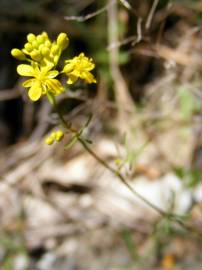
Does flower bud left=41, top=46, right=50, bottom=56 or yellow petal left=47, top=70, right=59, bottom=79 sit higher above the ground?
flower bud left=41, top=46, right=50, bottom=56

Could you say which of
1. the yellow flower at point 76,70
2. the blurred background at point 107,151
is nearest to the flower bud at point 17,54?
the yellow flower at point 76,70

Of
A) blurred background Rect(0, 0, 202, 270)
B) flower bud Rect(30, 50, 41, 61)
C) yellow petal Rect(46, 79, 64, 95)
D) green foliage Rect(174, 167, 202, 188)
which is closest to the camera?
yellow petal Rect(46, 79, 64, 95)

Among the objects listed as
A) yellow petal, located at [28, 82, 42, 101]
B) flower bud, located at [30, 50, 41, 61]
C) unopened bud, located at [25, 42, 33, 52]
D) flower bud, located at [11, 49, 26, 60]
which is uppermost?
flower bud, located at [11, 49, 26, 60]

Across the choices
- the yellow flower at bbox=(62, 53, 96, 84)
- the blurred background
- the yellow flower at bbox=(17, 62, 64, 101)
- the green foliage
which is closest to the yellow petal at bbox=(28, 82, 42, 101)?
the yellow flower at bbox=(17, 62, 64, 101)

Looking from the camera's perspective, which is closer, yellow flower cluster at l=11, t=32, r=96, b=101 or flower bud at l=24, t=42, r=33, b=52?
yellow flower cluster at l=11, t=32, r=96, b=101

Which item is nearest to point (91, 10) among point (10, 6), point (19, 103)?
point (10, 6)

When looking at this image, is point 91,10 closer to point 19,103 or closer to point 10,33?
point 10,33

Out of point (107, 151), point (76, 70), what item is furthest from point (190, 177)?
point (76, 70)

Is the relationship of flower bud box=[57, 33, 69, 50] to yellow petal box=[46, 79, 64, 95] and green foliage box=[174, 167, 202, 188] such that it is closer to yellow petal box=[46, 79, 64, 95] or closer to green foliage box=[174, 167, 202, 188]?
yellow petal box=[46, 79, 64, 95]
